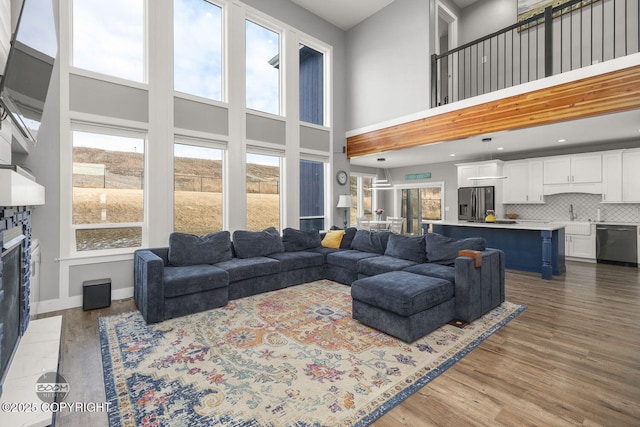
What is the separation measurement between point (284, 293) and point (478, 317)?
7.99 feet

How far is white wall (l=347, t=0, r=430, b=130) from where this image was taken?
18.8 ft

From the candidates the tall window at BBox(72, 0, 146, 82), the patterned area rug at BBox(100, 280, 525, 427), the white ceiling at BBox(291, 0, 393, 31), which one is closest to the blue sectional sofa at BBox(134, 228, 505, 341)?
the patterned area rug at BBox(100, 280, 525, 427)

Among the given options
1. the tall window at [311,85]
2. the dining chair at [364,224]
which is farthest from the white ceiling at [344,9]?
the dining chair at [364,224]

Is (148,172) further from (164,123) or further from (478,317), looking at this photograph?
(478,317)

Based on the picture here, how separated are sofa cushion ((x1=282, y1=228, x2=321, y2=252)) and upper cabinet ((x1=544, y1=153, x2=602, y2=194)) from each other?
5.56m

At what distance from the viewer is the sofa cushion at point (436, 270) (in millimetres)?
3230

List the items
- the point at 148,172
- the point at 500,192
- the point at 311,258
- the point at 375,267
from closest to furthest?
the point at 375,267 → the point at 148,172 → the point at 311,258 → the point at 500,192

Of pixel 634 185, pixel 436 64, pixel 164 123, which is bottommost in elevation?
pixel 634 185

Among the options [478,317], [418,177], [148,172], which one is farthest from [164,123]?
[418,177]

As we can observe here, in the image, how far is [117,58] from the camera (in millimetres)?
4078

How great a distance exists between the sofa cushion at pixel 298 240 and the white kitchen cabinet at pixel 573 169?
18.3 ft

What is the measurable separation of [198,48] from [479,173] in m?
6.74

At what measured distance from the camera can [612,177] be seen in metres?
5.88

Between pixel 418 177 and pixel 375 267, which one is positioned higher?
pixel 418 177
